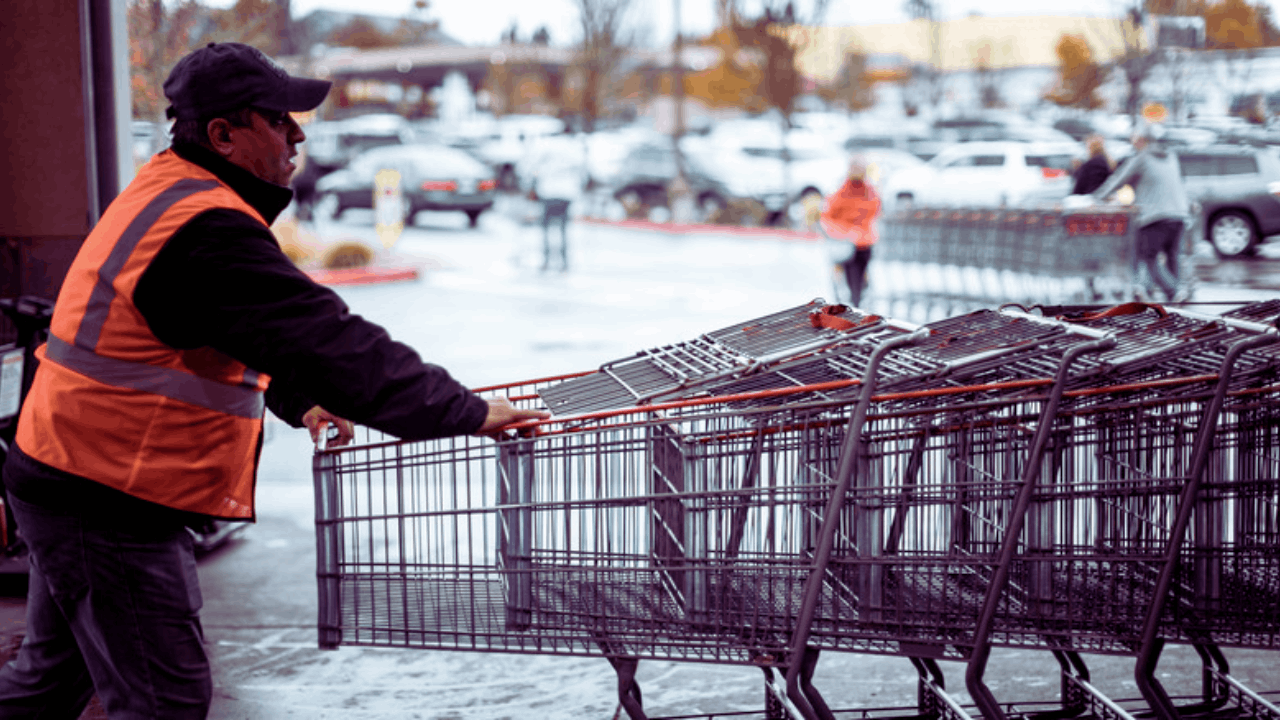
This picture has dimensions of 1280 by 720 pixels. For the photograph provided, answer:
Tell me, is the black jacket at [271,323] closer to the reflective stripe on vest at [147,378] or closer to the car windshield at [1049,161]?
the reflective stripe on vest at [147,378]

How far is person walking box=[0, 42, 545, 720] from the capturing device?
8.57 ft

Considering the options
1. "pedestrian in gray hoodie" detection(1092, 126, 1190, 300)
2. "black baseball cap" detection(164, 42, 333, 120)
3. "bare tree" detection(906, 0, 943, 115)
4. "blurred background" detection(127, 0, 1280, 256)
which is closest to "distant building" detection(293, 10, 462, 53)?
"blurred background" detection(127, 0, 1280, 256)

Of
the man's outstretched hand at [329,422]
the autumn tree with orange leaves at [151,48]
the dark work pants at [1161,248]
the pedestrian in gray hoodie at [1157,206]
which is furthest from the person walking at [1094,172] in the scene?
the man's outstretched hand at [329,422]

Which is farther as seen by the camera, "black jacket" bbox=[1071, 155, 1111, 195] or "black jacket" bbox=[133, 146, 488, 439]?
"black jacket" bbox=[1071, 155, 1111, 195]

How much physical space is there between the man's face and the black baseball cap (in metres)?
0.05

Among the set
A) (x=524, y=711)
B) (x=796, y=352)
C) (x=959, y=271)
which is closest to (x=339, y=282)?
(x=959, y=271)

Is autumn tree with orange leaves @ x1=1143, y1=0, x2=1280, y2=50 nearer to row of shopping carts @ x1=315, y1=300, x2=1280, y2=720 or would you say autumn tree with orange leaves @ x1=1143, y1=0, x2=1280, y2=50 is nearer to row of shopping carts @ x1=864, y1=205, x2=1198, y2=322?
row of shopping carts @ x1=864, y1=205, x2=1198, y2=322

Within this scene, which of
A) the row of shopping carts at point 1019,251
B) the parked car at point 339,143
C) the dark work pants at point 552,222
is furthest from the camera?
the parked car at point 339,143

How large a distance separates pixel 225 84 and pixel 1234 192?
14831 millimetres

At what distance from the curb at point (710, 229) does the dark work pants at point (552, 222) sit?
16.6 ft

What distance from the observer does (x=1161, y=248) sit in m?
11.9

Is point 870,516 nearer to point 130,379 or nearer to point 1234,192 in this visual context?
point 130,379

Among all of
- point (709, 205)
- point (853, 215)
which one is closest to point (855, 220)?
point (853, 215)

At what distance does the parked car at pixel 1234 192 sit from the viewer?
14906 mm
